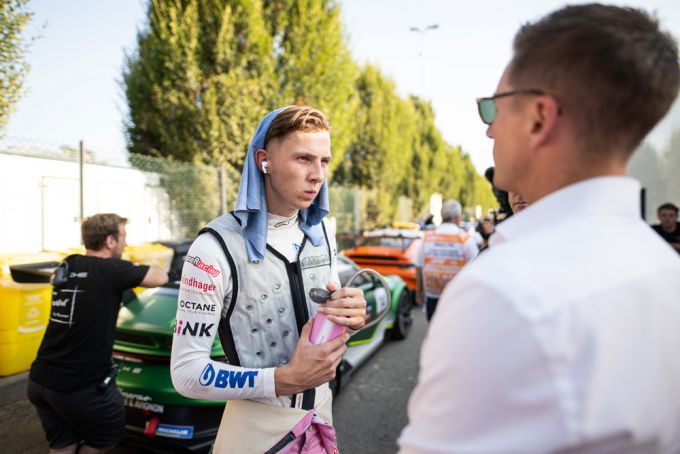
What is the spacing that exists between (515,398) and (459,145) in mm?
48256

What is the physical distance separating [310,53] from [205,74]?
114 inches

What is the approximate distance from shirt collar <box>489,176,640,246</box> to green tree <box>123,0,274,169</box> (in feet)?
31.3

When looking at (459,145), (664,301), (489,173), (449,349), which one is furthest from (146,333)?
(459,145)

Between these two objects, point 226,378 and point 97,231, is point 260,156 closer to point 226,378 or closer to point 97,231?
point 226,378

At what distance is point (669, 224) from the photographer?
579 centimetres

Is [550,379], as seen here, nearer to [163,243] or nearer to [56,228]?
[163,243]

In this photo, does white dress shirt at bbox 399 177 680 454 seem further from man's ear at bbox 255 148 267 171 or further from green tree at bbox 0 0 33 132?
green tree at bbox 0 0 33 132

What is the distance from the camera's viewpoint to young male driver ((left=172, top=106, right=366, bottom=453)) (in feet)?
4.64

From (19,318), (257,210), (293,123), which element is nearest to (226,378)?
(257,210)

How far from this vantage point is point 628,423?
59 centimetres

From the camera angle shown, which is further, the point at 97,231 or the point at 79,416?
the point at 97,231

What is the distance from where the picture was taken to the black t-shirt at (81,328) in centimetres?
256

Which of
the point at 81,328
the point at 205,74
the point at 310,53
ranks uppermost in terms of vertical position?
the point at 310,53

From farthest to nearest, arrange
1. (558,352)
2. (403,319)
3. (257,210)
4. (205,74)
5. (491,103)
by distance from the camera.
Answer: (205,74)
(403,319)
(257,210)
(491,103)
(558,352)
